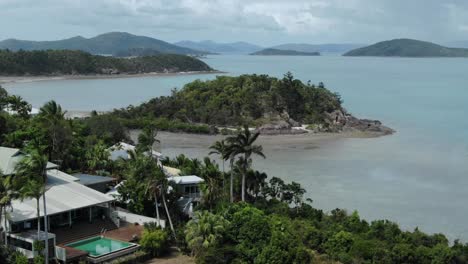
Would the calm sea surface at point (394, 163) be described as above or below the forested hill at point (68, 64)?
below

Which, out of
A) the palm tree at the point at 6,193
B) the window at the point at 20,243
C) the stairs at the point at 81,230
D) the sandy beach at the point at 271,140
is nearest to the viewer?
the palm tree at the point at 6,193

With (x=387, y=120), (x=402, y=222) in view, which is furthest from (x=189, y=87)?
(x=402, y=222)

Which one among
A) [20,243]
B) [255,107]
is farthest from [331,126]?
[20,243]

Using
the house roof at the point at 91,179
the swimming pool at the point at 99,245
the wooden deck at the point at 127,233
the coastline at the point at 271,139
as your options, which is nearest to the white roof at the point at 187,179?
the house roof at the point at 91,179

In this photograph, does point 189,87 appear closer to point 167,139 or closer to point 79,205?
point 167,139

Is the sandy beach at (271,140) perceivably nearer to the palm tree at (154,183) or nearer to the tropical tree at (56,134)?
the tropical tree at (56,134)

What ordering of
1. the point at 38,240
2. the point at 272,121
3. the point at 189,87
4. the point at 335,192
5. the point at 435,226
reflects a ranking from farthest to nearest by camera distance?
the point at 189,87 < the point at 272,121 < the point at 335,192 < the point at 435,226 < the point at 38,240

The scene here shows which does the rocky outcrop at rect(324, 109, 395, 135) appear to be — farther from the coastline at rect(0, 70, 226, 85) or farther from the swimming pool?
the coastline at rect(0, 70, 226, 85)
